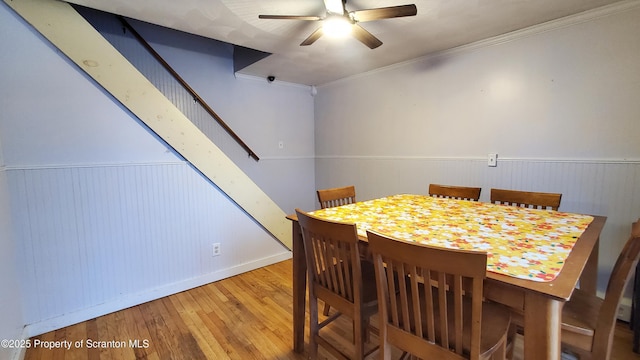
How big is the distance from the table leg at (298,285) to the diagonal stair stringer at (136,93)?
4.49 ft

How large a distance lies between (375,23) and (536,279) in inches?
72.8

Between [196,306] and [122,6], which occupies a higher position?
[122,6]

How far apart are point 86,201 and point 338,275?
6.44 feet

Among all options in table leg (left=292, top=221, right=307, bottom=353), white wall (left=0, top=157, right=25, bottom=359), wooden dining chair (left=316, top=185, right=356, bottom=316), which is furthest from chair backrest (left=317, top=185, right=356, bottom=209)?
white wall (left=0, top=157, right=25, bottom=359)

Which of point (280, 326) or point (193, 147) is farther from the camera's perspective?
point (193, 147)

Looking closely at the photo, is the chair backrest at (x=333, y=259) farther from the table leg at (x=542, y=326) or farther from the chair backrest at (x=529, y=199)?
the chair backrest at (x=529, y=199)

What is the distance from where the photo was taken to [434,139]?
2.77 meters

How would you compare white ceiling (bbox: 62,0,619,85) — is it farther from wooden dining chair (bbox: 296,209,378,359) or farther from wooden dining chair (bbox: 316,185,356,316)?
wooden dining chair (bbox: 296,209,378,359)

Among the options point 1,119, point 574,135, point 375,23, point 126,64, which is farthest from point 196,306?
point 574,135

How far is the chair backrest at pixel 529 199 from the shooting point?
70.2 inches

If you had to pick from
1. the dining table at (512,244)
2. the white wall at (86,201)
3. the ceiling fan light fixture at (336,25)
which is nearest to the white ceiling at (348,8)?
the ceiling fan light fixture at (336,25)

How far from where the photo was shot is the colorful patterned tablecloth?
976 mm

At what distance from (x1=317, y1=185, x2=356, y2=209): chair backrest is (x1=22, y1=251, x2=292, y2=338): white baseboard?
1307 mm

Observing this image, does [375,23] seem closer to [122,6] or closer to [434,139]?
[434,139]
